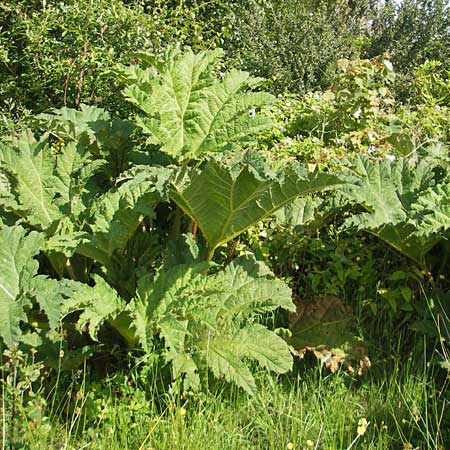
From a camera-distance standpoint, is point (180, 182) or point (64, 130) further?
point (64, 130)

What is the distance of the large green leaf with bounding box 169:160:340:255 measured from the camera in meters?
2.66

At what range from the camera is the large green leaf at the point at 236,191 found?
266cm

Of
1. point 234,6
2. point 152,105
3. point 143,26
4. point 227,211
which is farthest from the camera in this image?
point 234,6

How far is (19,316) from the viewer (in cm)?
241

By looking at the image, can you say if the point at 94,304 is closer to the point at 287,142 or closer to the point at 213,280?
the point at 213,280

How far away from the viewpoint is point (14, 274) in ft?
8.54

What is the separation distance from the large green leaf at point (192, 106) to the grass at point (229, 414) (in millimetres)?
1153

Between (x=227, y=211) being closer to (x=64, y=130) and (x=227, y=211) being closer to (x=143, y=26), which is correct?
(x=64, y=130)

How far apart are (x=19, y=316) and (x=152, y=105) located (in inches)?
50.1

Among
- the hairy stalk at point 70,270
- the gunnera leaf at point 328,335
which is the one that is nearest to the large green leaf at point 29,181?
the hairy stalk at point 70,270

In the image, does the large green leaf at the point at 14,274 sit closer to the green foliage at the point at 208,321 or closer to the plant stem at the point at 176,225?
the green foliage at the point at 208,321

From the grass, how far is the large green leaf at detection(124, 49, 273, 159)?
3.78 ft

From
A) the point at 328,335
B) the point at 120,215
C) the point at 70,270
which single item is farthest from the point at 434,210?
the point at 70,270

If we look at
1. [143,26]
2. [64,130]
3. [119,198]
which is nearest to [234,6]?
[143,26]
